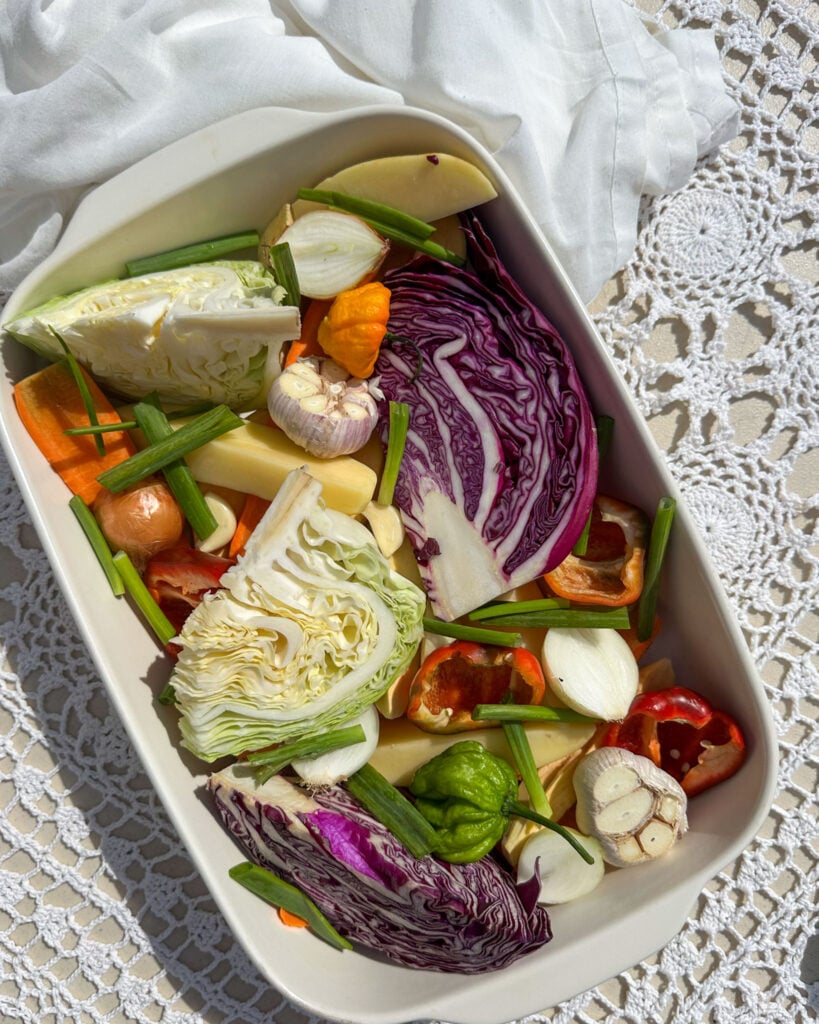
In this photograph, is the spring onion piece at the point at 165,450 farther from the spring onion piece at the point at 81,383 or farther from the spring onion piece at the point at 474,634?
the spring onion piece at the point at 474,634

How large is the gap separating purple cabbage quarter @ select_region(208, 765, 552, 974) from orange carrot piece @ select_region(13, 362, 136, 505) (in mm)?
438

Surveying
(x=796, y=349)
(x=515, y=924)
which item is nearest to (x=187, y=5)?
(x=796, y=349)

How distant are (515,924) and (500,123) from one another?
1.08 metres

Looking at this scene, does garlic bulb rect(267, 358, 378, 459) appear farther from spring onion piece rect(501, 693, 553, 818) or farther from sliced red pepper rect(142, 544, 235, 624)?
spring onion piece rect(501, 693, 553, 818)

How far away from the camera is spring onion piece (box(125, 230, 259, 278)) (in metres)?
1.03

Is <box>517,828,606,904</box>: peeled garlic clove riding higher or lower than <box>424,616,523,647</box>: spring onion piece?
lower

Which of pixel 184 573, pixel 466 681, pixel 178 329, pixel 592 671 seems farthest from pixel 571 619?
pixel 178 329

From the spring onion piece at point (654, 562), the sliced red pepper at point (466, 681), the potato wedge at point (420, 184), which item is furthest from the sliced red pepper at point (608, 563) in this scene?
the potato wedge at point (420, 184)

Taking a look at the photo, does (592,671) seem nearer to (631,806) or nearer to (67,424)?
(631,806)

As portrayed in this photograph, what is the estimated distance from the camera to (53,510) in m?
1.02

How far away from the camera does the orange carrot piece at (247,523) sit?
1075 millimetres

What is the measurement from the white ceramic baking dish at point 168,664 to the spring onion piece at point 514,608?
16 centimetres

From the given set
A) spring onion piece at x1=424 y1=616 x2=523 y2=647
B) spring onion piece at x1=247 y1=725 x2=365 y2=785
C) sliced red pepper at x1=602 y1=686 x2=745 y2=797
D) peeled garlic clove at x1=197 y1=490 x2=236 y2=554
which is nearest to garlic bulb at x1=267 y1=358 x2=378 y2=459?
peeled garlic clove at x1=197 y1=490 x2=236 y2=554

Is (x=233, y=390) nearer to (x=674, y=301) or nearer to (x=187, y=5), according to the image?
(x=187, y=5)
